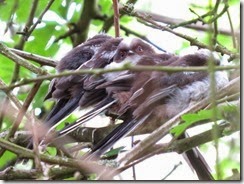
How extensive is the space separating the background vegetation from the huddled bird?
0.07m

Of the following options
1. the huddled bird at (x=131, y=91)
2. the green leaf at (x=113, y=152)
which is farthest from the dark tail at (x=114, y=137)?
the green leaf at (x=113, y=152)

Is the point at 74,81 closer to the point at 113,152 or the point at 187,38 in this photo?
the point at 113,152

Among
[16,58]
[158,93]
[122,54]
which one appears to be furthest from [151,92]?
[16,58]

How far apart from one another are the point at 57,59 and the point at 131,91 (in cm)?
73

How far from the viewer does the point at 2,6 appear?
259cm

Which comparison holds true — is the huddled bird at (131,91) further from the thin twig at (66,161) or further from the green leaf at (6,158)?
the green leaf at (6,158)

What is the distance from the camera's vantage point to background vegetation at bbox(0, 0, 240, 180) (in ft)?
5.10

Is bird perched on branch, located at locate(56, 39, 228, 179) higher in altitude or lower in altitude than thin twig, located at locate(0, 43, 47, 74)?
lower

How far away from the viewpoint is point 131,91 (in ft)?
5.73

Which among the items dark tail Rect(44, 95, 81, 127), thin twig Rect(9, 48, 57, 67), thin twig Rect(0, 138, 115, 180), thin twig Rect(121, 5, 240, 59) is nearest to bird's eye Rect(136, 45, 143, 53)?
thin twig Rect(121, 5, 240, 59)

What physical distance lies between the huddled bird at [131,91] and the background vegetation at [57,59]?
7 cm

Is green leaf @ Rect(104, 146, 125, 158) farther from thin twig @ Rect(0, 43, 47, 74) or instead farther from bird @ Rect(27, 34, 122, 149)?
thin twig @ Rect(0, 43, 47, 74)

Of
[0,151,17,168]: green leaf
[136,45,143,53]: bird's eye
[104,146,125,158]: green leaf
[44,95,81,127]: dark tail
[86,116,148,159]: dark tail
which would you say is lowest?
[0,151,17,168]: green leaf

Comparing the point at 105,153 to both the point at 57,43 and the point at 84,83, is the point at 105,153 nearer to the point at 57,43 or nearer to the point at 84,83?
the point at 84,83
